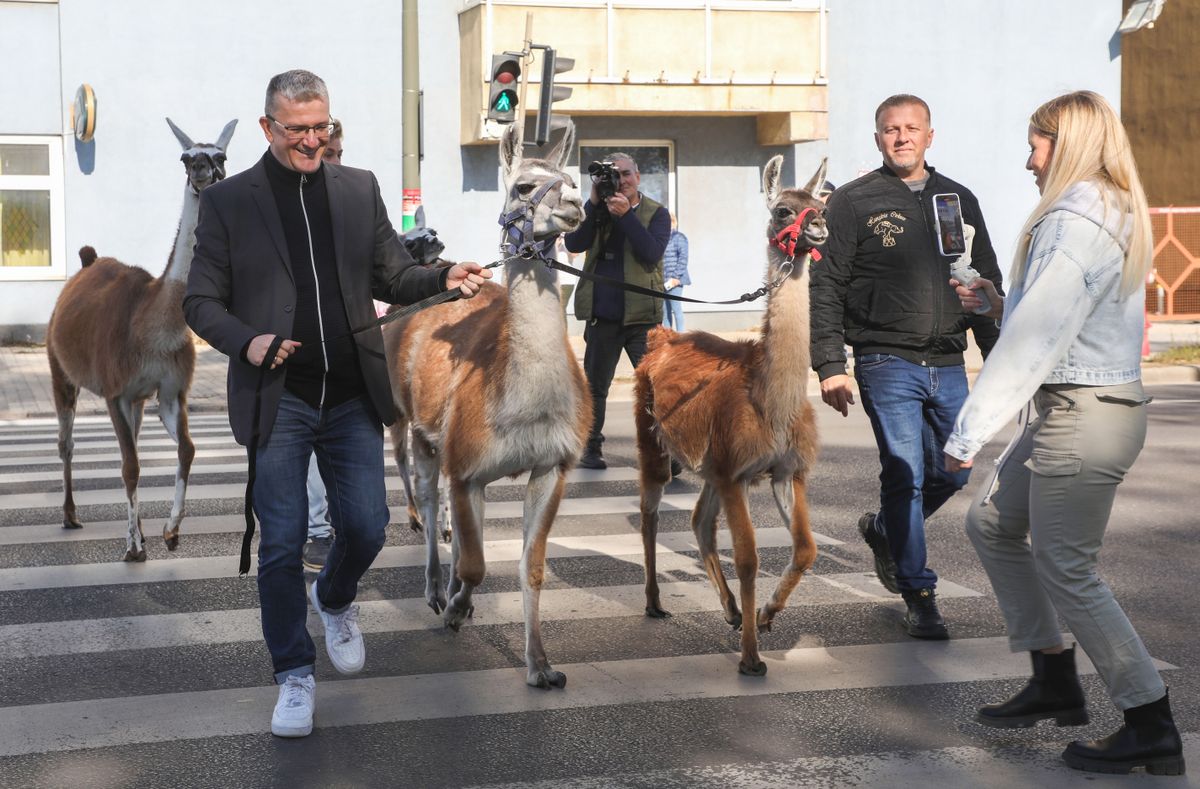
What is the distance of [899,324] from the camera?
19.9ft

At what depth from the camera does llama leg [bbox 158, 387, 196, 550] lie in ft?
25.4

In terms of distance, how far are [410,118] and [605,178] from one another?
774 cm

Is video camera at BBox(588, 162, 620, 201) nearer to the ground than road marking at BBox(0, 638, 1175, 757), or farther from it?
farther from it

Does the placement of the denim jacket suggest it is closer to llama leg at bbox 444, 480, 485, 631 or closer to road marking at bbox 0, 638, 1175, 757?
road marking at bbox 0, 638, 1175, 757

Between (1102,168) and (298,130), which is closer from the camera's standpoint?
(1102,168)

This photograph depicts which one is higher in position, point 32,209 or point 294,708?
point 32,209

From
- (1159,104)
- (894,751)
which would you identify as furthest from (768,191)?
(1159,104)

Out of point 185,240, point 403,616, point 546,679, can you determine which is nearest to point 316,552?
point 403,616

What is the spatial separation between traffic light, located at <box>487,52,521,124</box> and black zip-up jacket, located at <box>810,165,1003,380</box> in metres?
8.23

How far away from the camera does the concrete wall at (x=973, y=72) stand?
24.6 m

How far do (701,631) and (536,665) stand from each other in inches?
43.9

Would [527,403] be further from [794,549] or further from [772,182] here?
[772,182]

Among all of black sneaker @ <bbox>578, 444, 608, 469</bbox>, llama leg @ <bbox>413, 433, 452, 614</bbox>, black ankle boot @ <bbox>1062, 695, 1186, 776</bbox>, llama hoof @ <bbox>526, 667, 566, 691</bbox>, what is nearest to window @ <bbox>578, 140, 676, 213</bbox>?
black sneaker @ <bbox>578, 444, 608, 469</bbox>

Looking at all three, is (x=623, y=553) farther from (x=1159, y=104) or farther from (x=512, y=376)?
(x=1159, y=104)
